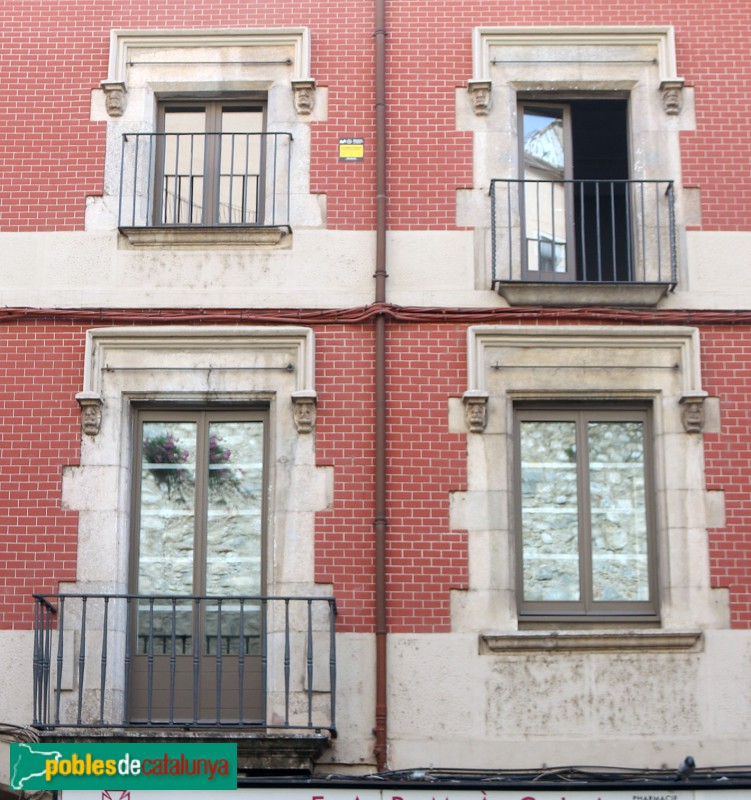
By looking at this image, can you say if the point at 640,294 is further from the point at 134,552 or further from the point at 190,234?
the point at 134,552

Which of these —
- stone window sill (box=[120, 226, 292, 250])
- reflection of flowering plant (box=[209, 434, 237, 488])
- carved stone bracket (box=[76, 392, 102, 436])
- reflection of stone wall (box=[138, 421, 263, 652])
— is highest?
stone window sill (box=[120, 226, 292, 250])

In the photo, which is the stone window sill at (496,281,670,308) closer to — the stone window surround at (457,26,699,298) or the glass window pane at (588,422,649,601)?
the stone window surround at (457,26,699,298)

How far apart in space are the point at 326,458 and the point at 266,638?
1462mm

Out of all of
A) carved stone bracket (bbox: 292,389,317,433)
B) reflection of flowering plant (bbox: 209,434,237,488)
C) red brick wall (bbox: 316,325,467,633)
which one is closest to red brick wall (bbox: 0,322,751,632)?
red brick wall (bbox: 316,325,467,633)

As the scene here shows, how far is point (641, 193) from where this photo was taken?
1173 cm

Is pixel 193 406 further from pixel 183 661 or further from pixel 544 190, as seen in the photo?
pixel 544 190

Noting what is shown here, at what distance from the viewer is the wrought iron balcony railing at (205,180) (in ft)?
38.9

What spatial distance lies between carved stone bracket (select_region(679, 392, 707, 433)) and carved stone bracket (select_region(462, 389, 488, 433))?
1552mm

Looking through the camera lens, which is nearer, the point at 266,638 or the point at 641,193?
the point at 266,638

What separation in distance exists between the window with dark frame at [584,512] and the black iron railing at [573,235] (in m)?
1.16

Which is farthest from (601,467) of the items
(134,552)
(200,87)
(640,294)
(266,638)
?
(200,87)

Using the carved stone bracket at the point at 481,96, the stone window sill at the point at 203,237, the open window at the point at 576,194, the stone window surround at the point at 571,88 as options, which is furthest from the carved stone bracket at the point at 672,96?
the stone window sill at the point at 203,237

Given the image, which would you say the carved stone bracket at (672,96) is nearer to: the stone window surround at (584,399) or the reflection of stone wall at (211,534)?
the stone window surround at (584,399)

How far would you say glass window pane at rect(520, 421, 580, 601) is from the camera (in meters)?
11.2
